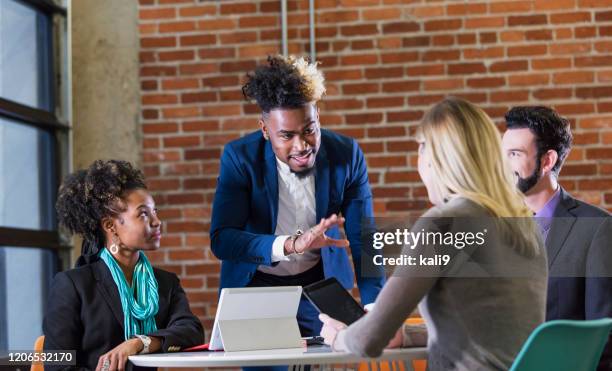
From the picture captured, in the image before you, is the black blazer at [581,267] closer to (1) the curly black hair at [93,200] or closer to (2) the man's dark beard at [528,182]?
(2) the man's dark beard at [528,182]

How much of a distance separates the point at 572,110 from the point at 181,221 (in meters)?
2.10

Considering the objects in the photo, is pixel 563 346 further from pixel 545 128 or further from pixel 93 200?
pixel 93 200

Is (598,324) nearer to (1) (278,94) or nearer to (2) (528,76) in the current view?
(1) (278,94)

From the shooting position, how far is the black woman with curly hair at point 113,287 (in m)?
2.74

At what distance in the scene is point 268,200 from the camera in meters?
3.26

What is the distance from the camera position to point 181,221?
468cm

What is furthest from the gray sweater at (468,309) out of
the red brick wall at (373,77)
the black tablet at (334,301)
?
the red brick wall at (373,77)

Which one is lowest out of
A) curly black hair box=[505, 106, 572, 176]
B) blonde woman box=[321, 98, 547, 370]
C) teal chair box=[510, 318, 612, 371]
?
teal chair box=[510, 318, 612, 371]

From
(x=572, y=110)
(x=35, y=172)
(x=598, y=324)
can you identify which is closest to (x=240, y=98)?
(x=35, y=172)

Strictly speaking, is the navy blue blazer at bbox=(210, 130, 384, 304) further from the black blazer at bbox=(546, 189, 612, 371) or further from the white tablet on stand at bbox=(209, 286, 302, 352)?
the black blazer at bbox=(546, 189, 612, 371)

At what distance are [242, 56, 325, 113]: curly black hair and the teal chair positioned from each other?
1.40m

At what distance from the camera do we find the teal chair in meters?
2.00

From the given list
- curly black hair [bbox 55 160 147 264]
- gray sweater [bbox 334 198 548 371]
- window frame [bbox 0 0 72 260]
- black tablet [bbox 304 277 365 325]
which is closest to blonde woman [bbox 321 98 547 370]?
gray sweater [bbox 334 198 548 371]

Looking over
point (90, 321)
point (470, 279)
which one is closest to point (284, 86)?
point (90, 321)
